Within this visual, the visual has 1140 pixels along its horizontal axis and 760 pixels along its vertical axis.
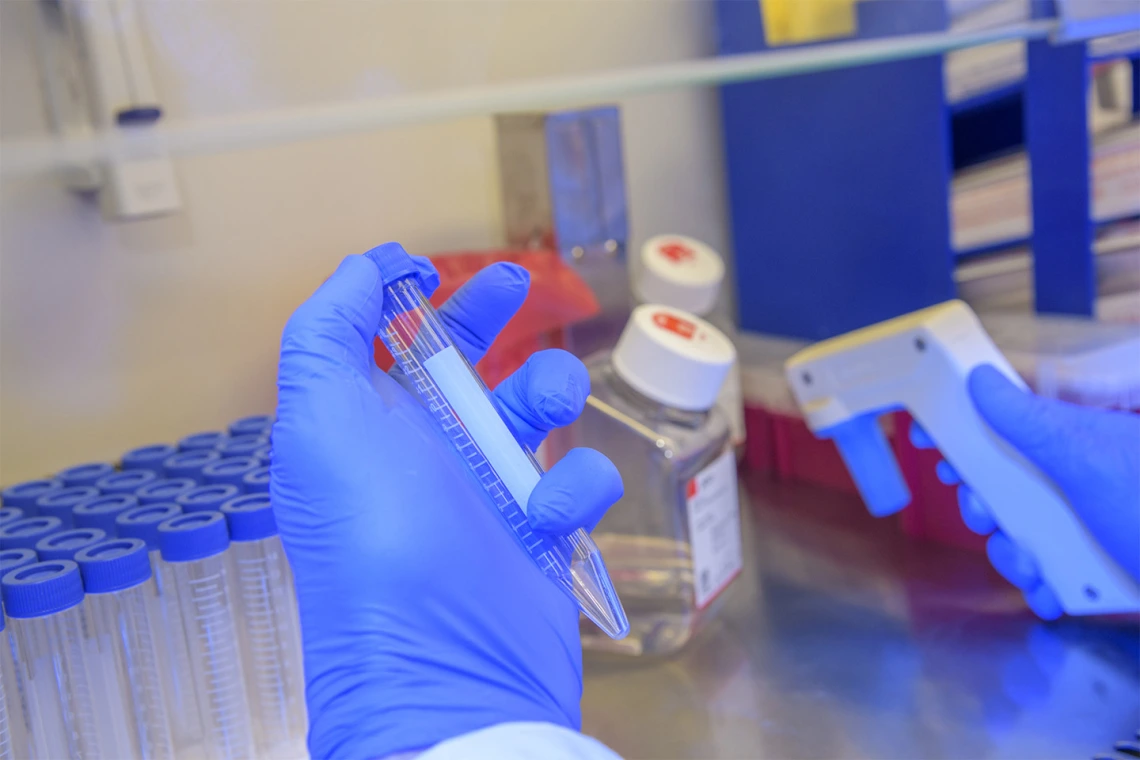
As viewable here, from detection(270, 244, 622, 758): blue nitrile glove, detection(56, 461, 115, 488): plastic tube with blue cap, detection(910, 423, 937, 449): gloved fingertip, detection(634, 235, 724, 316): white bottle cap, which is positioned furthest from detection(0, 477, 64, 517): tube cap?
detection(910, 423, 937, 449): gloved fingertip

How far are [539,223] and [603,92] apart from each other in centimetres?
26

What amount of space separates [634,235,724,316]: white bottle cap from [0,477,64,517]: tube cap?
1.95 feet

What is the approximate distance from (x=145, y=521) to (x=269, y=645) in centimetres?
13

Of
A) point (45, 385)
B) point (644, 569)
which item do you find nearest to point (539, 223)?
point (644, 569)

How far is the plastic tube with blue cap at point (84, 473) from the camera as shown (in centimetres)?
78

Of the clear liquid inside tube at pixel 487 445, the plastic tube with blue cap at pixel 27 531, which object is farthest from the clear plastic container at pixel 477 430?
the plastic tube with blue cap at pixel 27 531

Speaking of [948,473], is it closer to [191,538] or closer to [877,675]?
[877,675]

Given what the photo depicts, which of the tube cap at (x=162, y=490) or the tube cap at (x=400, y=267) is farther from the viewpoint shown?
the tube cap at (x=162, y=490)

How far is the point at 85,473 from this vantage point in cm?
79

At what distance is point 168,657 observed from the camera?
665 mm

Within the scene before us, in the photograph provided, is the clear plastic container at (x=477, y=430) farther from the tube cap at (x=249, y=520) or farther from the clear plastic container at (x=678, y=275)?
the clear plastic container at (x=678, y=275)

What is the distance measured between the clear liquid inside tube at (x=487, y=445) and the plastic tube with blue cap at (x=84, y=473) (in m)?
0.36

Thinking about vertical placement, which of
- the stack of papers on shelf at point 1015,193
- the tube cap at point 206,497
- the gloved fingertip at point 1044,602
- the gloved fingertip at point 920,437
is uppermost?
the stack of papers on shelf at point 1015,193

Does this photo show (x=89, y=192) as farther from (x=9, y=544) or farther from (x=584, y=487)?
(x=584, y=487)
